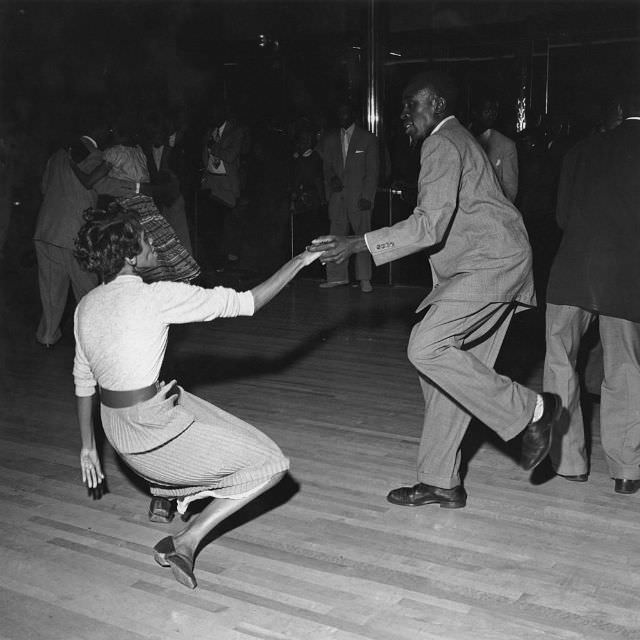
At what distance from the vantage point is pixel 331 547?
3172 mm

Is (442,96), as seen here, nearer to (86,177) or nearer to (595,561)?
(595,561)

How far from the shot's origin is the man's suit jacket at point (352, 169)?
9.43 metres

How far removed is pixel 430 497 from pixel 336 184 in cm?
634

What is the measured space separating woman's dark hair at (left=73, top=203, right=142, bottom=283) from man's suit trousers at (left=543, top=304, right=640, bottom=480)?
1.77 meters

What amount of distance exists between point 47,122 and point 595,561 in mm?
10579

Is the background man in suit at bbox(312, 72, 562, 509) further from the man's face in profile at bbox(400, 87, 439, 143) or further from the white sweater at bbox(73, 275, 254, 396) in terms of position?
the white sweater at bbox(73, 275, 254, 396)

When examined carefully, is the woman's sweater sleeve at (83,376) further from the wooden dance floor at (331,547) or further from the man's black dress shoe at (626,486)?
the man's black dress shoe at (626,486)

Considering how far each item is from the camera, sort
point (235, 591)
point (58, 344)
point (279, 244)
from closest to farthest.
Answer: point (235, 591) < point (58, 344) < point (279, 244)

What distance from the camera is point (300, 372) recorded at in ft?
19.6

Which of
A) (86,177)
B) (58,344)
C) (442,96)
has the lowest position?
(58,344)

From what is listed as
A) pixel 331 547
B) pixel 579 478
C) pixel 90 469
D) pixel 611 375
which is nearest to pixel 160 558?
pixel 90 469

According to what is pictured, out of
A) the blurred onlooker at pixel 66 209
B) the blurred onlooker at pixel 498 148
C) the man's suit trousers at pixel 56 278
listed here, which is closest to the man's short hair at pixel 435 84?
the blurred onlooker at pixel 498 148

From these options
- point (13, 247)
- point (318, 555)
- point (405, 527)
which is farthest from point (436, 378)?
point (13, 247)

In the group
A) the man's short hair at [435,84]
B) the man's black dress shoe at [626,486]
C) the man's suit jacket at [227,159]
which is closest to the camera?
the man's short hair at [435,84]
